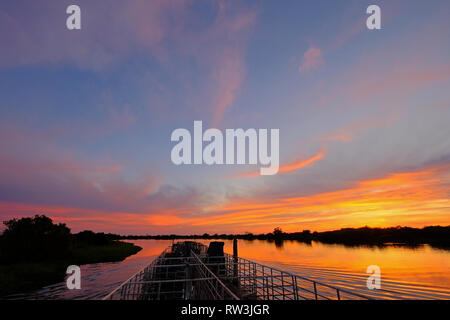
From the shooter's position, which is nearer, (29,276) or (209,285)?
(209,285)

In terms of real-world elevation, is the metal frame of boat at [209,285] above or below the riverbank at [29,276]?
above

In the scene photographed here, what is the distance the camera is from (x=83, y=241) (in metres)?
93.9

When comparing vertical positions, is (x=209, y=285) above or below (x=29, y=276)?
above

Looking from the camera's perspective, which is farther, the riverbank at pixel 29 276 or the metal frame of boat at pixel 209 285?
the riverbank at pixel 29 276

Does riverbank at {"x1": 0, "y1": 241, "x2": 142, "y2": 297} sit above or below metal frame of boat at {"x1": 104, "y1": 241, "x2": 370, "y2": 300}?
below

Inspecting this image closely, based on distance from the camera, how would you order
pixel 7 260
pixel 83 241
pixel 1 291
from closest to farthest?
1. pixel 1 291
2. pixel 7 260
3. pixel 83 241

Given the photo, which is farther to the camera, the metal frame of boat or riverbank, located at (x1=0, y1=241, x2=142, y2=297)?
riverbank, located at (x1=0, y1=241, x2=142, y2=297)
